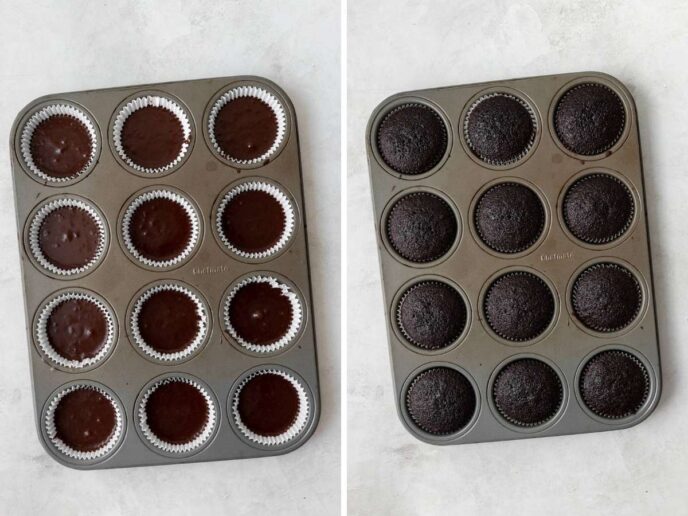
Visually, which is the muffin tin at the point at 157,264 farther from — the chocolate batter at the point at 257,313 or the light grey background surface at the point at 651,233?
the light grey background surface at the point at 651,233

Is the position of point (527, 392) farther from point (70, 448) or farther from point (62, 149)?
point (62, 149)

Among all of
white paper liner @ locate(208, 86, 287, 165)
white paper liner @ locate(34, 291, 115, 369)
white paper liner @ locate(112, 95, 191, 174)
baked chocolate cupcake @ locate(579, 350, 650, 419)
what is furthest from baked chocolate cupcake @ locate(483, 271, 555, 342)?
white paper liner @ locate(34, 291, 115, 369)

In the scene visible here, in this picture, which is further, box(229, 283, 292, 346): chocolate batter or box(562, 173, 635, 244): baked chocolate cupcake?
box(229, 283, 292, 346): chocolate batter

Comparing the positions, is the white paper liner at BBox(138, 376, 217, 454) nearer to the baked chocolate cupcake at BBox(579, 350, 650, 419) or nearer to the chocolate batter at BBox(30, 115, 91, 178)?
the chocolate batter at BBox(30, 115, 91, 178)

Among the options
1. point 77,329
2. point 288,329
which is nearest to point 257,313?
point 288,329

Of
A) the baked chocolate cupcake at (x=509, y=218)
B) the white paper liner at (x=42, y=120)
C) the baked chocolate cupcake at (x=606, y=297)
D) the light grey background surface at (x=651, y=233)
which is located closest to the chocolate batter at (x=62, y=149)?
the white paper liner at (x=42, y=120)

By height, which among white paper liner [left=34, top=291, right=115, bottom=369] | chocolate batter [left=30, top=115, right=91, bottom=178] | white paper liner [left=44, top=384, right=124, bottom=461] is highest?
chocolate batter [left=30, top=115, right=91, bottom=178]
